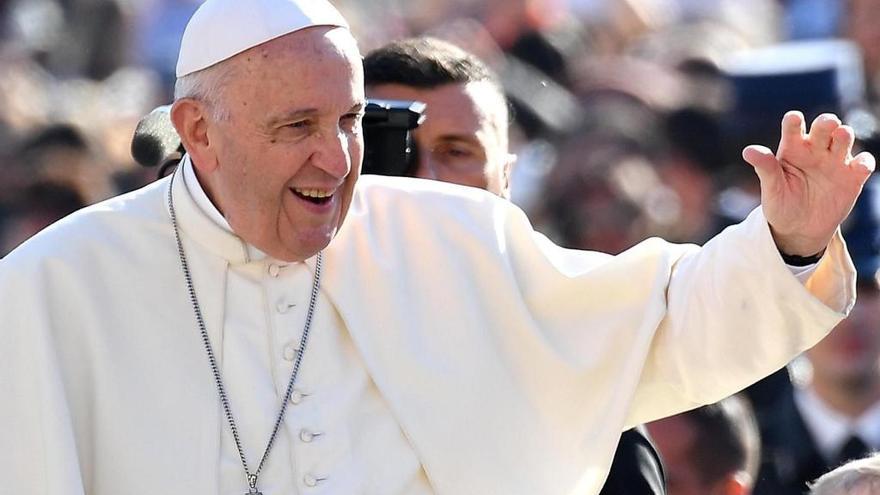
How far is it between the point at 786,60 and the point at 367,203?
3.96 metres

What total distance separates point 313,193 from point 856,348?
9.56 feet

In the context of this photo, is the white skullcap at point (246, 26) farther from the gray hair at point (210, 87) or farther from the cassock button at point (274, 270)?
the cassock button at point (274, 270)

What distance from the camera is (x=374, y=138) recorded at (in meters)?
4.68

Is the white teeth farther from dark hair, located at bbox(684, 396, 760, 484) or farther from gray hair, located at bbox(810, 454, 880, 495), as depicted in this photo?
dark hair, located at bbox(684, 396, 760, 484)

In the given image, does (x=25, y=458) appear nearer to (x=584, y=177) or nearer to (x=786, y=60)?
(x=584, y=177)

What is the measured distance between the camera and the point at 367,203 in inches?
173

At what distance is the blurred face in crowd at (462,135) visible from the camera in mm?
4992

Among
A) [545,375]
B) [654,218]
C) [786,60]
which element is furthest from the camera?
[786,60]

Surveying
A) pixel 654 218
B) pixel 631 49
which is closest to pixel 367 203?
pixel 654 218

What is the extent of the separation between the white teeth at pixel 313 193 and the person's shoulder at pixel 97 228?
410mm

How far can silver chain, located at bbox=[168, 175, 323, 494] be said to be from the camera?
4066mm

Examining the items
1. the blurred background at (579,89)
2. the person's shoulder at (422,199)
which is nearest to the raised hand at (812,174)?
the person's shoulder at (422,199)

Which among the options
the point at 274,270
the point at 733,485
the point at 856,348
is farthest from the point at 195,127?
the point at 856,348

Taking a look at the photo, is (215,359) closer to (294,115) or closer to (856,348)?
(294,115)
